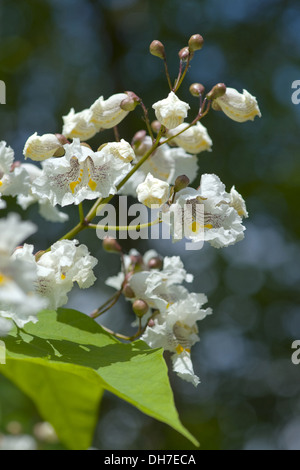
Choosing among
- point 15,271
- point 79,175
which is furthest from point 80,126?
point 15,271

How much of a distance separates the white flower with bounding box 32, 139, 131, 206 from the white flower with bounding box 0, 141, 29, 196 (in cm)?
15

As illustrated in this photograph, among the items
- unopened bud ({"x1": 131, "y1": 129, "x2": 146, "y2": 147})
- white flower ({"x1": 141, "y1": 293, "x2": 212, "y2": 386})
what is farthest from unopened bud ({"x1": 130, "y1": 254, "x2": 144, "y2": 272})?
unopened bud ({"x1": 131, "y1": 129, "x2": 146, "y2": 147})

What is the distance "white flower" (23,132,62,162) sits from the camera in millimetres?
1408

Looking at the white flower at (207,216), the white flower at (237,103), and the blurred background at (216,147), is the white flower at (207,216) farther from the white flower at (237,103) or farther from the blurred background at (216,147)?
the blurred background at (216,147)

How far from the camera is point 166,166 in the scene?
1689mm

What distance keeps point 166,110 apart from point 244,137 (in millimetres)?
4820

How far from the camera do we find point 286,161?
590 centimetres

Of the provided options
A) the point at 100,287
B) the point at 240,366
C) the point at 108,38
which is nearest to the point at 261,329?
the point at 240,366

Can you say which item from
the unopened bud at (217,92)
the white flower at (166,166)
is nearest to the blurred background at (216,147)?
Result: the white flower at (166,166)

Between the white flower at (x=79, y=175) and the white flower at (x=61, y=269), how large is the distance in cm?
13

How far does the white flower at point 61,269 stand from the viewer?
126 cm

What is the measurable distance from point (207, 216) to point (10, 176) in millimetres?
610

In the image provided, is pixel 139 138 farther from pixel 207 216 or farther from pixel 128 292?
pixel 128 292
